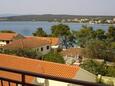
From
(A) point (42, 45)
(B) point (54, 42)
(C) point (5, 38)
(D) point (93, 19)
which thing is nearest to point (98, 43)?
(A) point (42, 45)

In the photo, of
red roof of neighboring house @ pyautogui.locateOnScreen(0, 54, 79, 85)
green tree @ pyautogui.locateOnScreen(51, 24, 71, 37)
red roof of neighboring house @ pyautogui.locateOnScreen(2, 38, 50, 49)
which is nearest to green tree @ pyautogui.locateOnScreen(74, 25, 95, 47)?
green tree @ pyautogui.locateOnScreen(51, 24, 71, 37)

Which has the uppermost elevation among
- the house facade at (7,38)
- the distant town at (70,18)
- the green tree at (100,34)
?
the green tree at (100,34)

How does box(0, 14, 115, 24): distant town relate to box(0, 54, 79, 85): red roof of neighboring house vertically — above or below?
below

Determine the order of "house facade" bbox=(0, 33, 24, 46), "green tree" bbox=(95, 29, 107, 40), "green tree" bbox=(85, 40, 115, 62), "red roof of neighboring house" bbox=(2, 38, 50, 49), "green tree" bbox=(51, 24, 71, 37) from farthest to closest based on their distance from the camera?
"green tree" bbox=(51, 24, 71, 37) → "green tree" bbox=(95, 29, 107, 40) → "house facade" bbox=(0, 33, 24, 46) → "red roof of neighboring house" bbox=(2, 38, 50, 49) → "green tree" bbox=(85, 40, 115, 62)

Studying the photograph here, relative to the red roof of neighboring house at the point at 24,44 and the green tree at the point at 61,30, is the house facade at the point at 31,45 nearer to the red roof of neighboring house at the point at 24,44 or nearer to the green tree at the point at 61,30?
the red roof of neighboring house at the point at 24,44

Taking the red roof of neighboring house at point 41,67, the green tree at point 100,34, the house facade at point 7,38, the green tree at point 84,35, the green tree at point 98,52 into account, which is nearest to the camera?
the red roof of neighboring house at point 41,67

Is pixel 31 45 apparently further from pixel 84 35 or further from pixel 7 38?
pixel 84 35

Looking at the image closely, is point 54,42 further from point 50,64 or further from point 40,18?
point 40,18

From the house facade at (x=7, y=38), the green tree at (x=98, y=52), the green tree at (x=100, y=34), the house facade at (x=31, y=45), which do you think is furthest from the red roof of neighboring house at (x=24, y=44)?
the green tree at (x=100, y=34)

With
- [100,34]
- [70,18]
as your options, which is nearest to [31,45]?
[100,34]

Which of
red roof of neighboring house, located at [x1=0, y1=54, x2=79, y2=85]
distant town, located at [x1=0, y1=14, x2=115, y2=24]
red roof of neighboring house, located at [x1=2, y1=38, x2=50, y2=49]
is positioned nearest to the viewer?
red roof of neighboring house, located at [x1=0, y1=54, x2=79, y2=85]

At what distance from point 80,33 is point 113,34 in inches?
196

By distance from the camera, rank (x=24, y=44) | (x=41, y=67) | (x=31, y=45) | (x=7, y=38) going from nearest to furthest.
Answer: (x=41, y=67) → (x=24, y=44) → (x=31, y=45) → (x=7, y=38)

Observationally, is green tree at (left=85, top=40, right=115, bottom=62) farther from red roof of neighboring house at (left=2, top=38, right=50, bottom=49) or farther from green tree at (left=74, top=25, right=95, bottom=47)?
green tree at (left=74, top=25, right=95, bottom=47)
